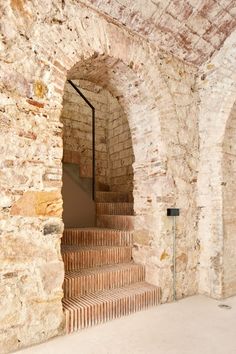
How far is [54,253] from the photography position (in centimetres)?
204

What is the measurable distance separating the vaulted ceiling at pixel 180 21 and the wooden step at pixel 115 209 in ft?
6.75

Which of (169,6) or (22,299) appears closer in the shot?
(22,299)

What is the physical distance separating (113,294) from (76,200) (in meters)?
1.50

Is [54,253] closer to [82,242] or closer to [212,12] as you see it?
[82,242]

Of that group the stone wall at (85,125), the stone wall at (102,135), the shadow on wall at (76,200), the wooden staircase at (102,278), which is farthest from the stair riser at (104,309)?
the stone wall at (85,125)

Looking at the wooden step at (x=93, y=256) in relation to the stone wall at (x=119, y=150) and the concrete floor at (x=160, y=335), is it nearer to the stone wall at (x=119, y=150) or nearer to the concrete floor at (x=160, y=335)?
the concrete floor at (x=160, y=335)

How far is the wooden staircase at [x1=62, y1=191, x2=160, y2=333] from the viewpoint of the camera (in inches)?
88.6

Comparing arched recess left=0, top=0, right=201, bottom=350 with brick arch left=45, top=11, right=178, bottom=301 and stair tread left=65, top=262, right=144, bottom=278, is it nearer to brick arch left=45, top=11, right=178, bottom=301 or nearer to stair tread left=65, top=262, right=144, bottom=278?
brick arch left=45, top=11, right=178, bottom=301

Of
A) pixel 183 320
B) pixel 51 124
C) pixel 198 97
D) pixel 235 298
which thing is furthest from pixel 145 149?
pixel 235 298

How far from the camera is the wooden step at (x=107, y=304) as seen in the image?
84.5 inches

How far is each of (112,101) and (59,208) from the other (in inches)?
164

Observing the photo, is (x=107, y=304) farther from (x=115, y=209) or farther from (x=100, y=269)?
(x=115, y=209)

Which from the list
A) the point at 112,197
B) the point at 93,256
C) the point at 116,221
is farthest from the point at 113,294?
the point at 112,197

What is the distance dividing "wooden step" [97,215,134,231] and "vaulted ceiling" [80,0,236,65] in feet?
6.65
